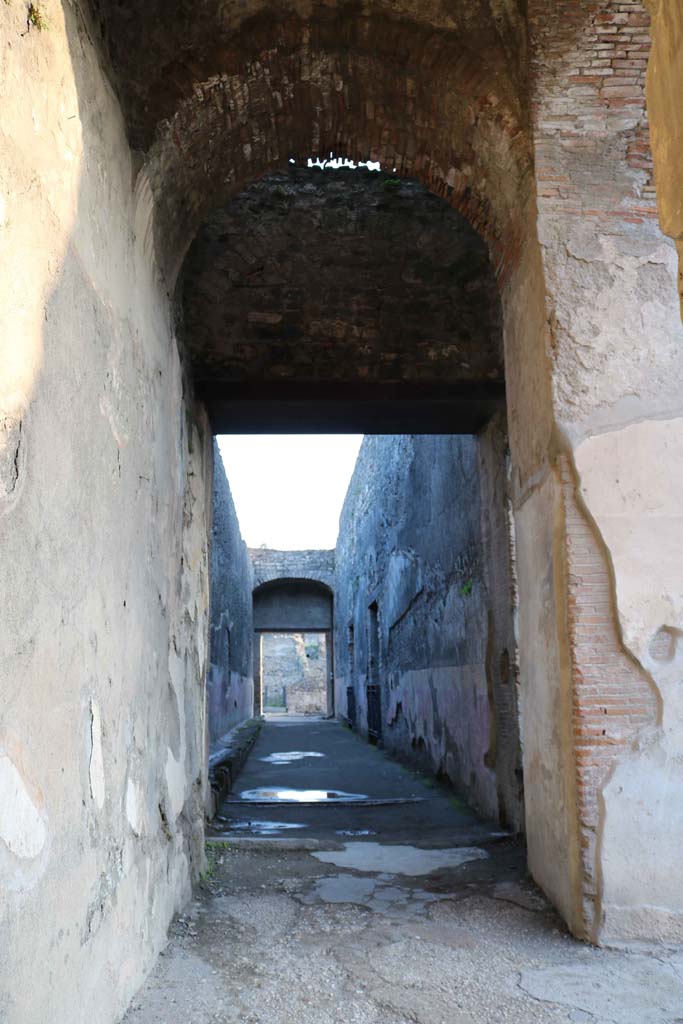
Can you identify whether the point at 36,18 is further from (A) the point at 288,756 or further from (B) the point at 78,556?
(A) the point at 288,756

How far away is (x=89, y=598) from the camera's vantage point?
7.25 feet

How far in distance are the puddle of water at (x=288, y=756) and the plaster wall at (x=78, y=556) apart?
655cm

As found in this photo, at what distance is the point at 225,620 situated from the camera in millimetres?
11805

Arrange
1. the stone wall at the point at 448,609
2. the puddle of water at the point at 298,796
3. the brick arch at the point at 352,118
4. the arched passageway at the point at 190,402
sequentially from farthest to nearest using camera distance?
the puddle of water at the point at 298,796 → the stone wall at the point at 448,609 → the brick arch at the point at 352,118 → the arched passageway at the point at 190,402

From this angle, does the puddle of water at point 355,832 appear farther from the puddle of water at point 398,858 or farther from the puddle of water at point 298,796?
the puddle of water at point 298,796

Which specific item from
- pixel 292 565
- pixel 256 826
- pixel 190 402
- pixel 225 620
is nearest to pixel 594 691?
pixel 190 402

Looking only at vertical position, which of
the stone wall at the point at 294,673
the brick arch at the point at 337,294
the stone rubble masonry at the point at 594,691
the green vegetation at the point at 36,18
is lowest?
the stone wall at the point at 294,673

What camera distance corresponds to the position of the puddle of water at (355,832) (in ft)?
16.0

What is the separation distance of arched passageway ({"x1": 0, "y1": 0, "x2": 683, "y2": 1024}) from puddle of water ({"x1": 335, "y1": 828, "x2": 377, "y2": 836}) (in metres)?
1.34

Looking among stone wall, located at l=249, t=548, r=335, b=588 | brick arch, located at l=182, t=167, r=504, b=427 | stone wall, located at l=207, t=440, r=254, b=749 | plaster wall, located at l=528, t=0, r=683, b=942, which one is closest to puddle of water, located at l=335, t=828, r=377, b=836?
plaster wall, located at l=528, t=0, r=683, b=942

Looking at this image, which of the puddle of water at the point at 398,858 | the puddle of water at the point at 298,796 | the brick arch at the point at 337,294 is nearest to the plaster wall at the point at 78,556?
the puddle of water at the point at 398,858

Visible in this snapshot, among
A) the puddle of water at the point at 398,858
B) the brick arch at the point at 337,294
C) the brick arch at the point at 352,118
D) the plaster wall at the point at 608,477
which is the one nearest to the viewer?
the plaster wall at the point at 608,477

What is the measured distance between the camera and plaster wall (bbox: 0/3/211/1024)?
1.70m

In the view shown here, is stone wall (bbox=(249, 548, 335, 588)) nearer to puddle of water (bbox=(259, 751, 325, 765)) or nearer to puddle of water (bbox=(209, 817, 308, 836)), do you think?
puddle of water (bbox=(259, 751, 325, 765))
